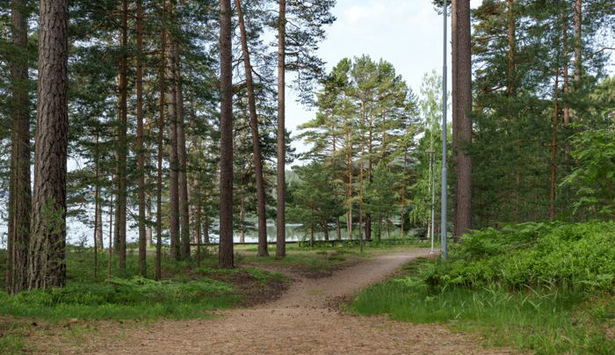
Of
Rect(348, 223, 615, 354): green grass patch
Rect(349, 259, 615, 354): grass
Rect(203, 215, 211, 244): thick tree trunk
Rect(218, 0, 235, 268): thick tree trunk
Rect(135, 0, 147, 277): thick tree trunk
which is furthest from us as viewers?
Rect(203, 215, 211, 244): thick tree trunk

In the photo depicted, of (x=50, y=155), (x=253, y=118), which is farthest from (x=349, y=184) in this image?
(x=50, y=155)

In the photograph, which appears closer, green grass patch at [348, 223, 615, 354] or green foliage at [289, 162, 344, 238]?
green grass patch at [348, 223, 615, 354]

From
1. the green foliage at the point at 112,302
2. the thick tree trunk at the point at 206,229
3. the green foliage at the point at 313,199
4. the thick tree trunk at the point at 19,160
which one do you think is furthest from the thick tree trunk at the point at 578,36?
the green foliage at the point at 313,199

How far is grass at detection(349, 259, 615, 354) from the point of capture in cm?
421

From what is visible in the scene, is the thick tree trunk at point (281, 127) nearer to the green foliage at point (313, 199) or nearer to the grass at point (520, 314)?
the grass at point (520, 314)

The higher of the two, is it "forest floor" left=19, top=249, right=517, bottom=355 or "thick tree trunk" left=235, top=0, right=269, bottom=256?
"thick tree trunk" left=235, top=0, right=269, bottom=256

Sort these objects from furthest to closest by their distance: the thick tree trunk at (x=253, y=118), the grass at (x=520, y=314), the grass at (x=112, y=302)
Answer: the thick tree trunk at (x=253, y=118) < the grass at (x=112, y=302) < the grass at (x=520, y=314)

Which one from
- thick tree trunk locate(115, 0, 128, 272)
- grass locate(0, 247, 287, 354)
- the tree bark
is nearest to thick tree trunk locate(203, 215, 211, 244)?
grass locate(0, 247, 287, 354)

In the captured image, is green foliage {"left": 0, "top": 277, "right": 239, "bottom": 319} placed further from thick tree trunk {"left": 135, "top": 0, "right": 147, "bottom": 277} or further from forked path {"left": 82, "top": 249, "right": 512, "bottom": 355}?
thick tree trunk {"left": 135, "top": 0, "right": 147, "bottom": 277}

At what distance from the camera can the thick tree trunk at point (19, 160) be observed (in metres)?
11.4

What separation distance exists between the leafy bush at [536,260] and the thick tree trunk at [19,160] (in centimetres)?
1078

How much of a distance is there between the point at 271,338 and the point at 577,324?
369 centimetres

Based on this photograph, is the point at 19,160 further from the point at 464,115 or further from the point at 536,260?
the point at 464,115

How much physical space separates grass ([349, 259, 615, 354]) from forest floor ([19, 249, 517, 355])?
1.02 ft
